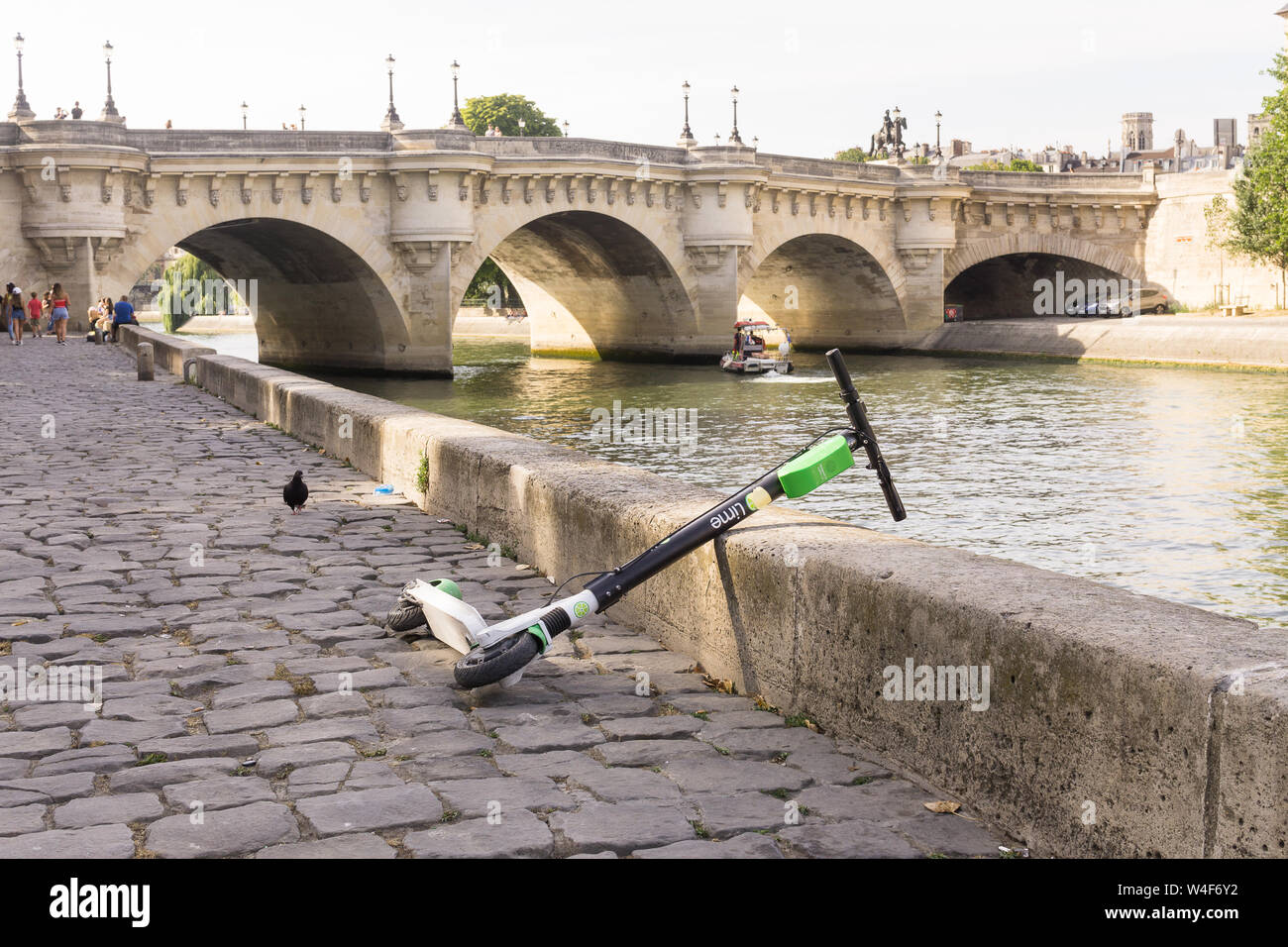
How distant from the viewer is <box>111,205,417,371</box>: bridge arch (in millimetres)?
30953

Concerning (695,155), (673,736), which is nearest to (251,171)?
(695,155)

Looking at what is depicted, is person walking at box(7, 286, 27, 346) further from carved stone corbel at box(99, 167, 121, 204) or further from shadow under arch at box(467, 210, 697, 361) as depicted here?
shadow under arch at box(467, 210, 697, 361)

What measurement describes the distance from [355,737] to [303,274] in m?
34.6

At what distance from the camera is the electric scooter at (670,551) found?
444 cm

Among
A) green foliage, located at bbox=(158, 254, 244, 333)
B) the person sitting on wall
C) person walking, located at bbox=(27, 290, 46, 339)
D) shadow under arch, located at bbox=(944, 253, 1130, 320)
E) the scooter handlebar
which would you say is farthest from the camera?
green foliage, located at bbox=(158, 254, 244, 333)

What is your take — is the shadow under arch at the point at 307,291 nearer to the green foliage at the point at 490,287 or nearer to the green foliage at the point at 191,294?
the green foliage at the point at 490,287

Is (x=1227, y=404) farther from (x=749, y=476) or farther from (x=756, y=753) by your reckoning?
(x=756, y=753)

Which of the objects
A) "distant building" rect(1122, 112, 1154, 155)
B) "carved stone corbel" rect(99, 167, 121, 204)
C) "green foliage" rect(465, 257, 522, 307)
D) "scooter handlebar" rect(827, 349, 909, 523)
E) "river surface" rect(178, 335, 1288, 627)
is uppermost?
"distant building" rect(1122, 112, 1154, 155)

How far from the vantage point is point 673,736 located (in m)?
4.20

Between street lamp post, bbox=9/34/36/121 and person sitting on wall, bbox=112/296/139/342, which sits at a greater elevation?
street lamp post, bbox=9/34/36/121

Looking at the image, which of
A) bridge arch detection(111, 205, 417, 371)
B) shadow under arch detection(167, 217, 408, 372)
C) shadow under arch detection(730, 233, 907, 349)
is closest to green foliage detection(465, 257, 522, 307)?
shadow under arch detection(730, 233, 907, 349)

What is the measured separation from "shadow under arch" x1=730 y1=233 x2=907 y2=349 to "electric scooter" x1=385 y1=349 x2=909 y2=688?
129 feet

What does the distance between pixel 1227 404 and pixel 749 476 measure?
463 inches

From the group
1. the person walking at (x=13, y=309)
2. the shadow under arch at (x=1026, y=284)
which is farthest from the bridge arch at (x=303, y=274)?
the shadow under arch at (x=1026, y=284)
